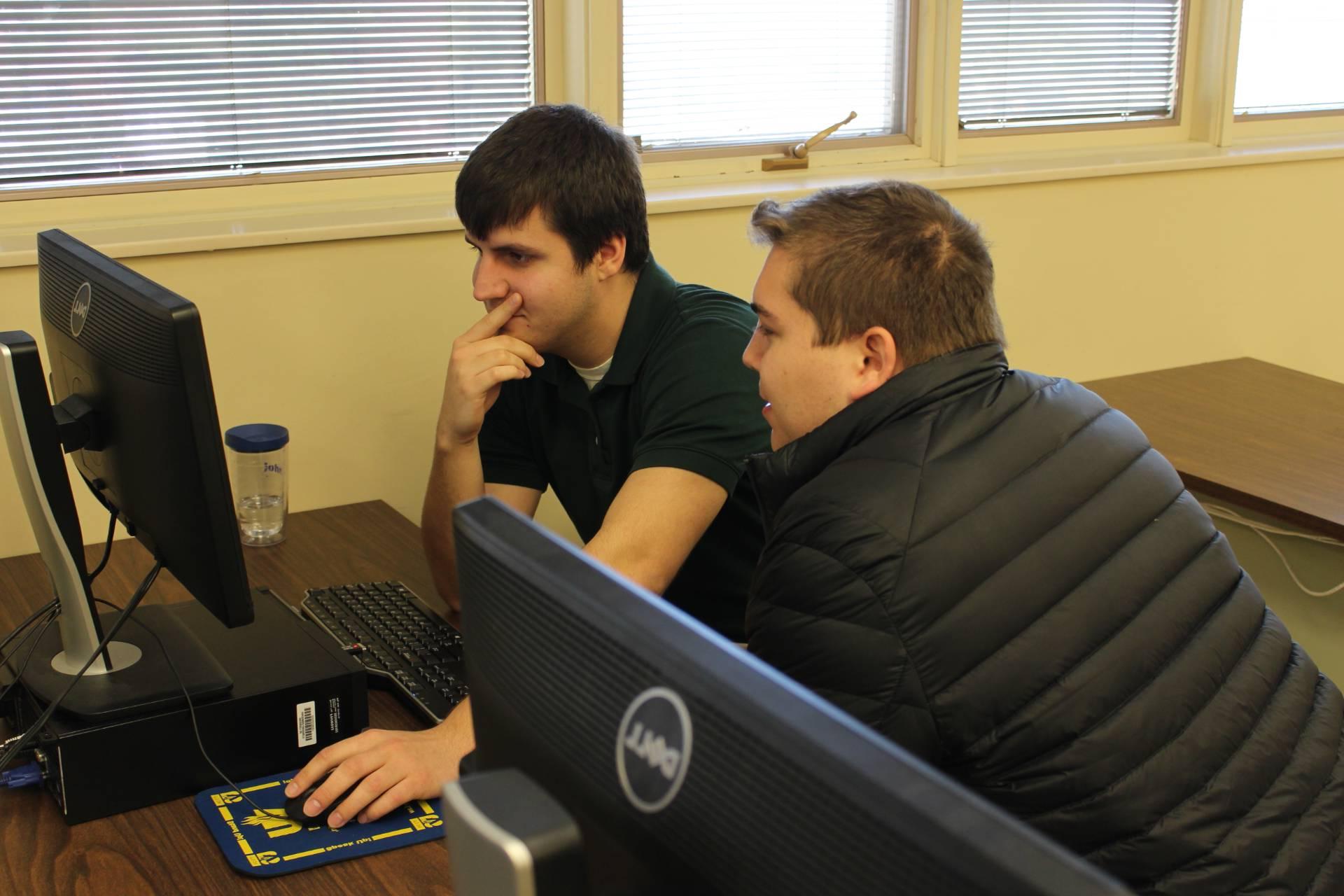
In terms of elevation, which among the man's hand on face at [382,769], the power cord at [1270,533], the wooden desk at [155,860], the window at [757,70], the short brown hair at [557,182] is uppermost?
the window at [757,70]

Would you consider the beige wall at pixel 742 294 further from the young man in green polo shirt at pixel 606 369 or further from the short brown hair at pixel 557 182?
the short brown hair at pixel 557 182

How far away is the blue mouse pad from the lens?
3.77 ft

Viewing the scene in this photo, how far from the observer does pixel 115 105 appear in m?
2.11

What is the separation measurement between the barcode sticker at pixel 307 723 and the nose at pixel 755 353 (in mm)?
550

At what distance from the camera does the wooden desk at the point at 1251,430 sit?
81.7 inches

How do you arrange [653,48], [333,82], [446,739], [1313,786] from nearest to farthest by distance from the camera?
[1313,786] → [446,739] → [333,82] → [653,48]

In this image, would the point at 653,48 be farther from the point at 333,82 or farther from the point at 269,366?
the point at 269,366

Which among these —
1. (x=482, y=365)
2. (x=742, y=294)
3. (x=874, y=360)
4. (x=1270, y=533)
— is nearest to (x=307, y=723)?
(x=482, y=365)

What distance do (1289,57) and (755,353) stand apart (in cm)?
272

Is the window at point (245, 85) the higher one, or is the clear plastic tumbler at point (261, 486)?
the window at point (245, 85)

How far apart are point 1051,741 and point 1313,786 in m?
0.29

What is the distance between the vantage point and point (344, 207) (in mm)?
2248

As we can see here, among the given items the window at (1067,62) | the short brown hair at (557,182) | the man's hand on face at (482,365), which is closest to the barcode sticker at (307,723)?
the man's hand on face at (482,365)

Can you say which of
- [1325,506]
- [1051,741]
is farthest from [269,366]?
[1325,506]
